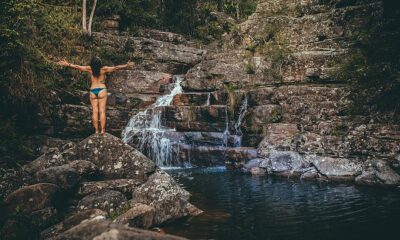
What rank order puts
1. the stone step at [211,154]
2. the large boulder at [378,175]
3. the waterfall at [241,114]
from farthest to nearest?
the waterfall at [241,114]
the stone step at [211,154]
the large boulder at [378,175]

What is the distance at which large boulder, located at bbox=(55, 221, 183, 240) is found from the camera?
162 inches

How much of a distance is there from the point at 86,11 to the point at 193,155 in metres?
14.9

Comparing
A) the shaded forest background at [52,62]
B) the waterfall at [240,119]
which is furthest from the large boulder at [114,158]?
the waterfall at [240,119]

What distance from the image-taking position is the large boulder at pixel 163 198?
6.94m

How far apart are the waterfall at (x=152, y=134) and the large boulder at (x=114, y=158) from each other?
6655 mm

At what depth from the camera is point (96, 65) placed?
8.95m

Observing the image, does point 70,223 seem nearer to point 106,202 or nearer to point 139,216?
point 106,202

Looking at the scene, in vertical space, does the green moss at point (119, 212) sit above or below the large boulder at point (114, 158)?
below

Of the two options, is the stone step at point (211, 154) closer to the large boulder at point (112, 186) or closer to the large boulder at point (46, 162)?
the large boulder at point (112, 186)

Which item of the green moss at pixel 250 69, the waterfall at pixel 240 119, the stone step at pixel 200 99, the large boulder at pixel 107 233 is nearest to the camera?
the large boulder at pixel 107 233

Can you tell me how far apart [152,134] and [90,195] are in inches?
347

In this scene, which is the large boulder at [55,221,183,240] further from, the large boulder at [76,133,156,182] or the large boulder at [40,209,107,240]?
the large boulder at [76,133,156,182]

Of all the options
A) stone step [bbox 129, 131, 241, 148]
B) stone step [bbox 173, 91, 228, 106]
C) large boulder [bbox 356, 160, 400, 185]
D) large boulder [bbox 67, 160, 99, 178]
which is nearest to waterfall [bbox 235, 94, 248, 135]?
stone step [bbox 129, 131, 241, 148]

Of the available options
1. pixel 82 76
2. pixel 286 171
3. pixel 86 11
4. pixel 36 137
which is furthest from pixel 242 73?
pixel 86 11
